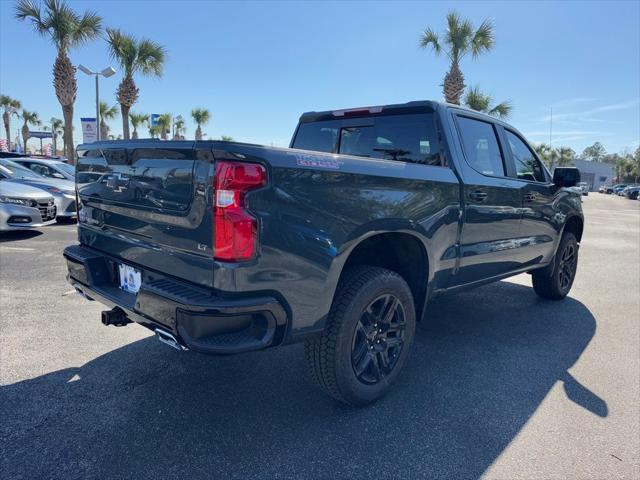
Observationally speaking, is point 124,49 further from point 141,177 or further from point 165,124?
point 165,124

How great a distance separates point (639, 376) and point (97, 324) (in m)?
4.43

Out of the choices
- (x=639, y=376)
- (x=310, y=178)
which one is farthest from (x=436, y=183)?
(x=639, y=376)

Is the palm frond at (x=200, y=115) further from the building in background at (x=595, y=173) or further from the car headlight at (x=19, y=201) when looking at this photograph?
the building in background at (x=595, y=173)

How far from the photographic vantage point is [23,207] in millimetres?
7707

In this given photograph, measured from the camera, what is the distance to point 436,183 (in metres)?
2.93

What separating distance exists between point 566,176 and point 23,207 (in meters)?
8.36

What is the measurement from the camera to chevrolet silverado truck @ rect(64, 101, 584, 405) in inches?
78.2

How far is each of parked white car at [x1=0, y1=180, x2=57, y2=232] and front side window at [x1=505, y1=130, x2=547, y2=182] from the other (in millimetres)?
7816

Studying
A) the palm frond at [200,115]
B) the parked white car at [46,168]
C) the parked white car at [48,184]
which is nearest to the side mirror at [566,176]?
the parked white car at [48,184]

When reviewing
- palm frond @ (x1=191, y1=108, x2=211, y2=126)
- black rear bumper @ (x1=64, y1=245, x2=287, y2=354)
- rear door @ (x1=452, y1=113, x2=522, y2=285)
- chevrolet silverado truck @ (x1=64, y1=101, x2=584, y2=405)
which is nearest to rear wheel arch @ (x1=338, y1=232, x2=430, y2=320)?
chevrolet silverado truck @ (x1=64, y1=101, x2=584, y2=405)

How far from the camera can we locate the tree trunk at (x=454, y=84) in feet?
67.8

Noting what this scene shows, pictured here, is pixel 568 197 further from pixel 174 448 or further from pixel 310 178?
pixel 174 448

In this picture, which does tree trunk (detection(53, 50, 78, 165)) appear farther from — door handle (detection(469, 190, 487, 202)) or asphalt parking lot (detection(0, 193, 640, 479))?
door handle (detection(469, 190, 487, 202))

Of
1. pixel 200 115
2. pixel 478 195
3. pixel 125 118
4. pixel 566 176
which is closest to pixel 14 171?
pixel 478 195
